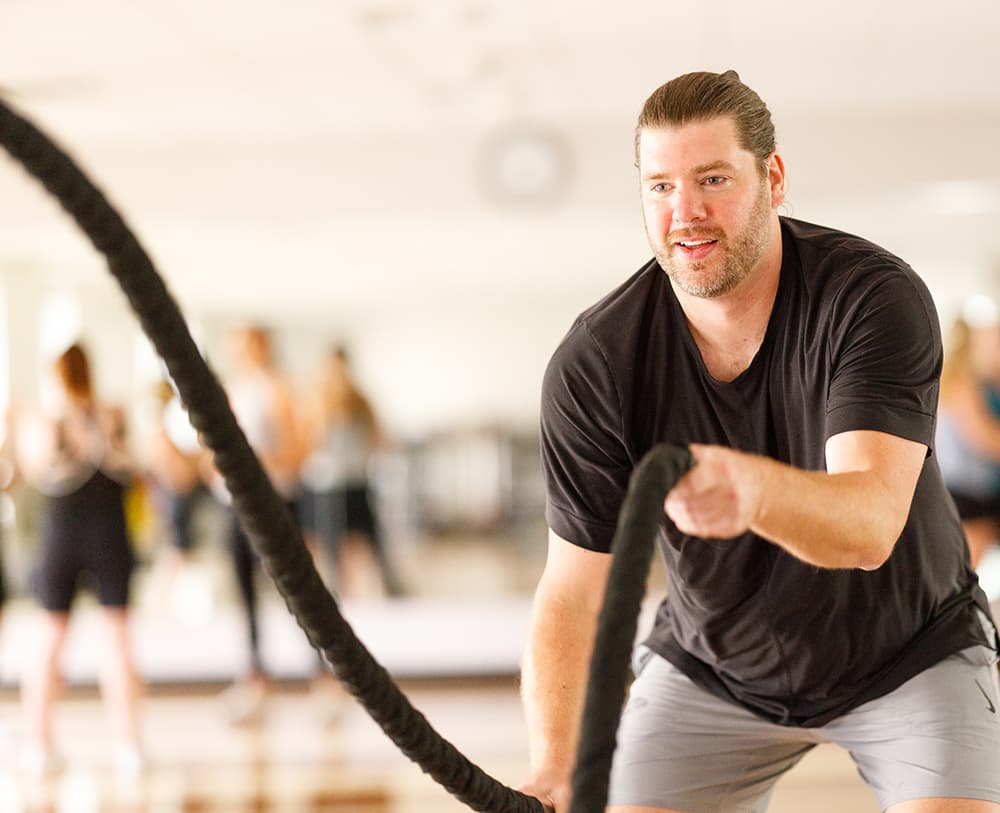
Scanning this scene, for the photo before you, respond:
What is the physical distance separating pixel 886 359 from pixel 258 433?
3.31 m

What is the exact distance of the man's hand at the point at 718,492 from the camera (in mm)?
947

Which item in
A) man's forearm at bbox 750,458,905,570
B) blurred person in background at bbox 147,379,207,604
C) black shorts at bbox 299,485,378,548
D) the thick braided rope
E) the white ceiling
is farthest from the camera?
blurred person in background at bbox 147,379,207,604

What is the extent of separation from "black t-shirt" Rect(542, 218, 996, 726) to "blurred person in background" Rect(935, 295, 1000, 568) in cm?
269

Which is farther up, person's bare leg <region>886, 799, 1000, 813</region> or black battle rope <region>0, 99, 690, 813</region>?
black battle rope <region>0, 99, 690, 813</region>

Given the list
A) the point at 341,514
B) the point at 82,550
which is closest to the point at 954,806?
the point at 82,550

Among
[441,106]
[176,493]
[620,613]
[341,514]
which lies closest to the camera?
[620,613]

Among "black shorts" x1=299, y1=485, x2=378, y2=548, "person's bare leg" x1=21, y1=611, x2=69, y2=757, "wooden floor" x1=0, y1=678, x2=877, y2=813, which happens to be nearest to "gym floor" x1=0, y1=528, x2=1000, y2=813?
"wooden floor" x1=0, y1=678, x2=877, y2=813

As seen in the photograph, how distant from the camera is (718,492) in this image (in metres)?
0.96

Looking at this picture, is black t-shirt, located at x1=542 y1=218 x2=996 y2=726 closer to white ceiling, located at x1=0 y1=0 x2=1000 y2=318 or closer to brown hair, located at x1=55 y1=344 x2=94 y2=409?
brown hair, located at x1=55 y1=344 x2=94 y2=409

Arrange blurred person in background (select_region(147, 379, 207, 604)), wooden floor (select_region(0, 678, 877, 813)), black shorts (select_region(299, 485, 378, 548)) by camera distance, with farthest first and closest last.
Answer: blurred person in background (select_region(147, 379, 207, 604)) < black shorts (select_region(299, 485, 378, 548)) < wooden floor (select_region(0, 678, 877, 813))

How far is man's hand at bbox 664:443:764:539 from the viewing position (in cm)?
95

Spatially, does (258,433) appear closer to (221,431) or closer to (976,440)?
(976,440)

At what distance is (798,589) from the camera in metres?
1.51

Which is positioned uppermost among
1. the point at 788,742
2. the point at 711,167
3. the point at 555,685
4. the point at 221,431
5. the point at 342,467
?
the point at 711,167
